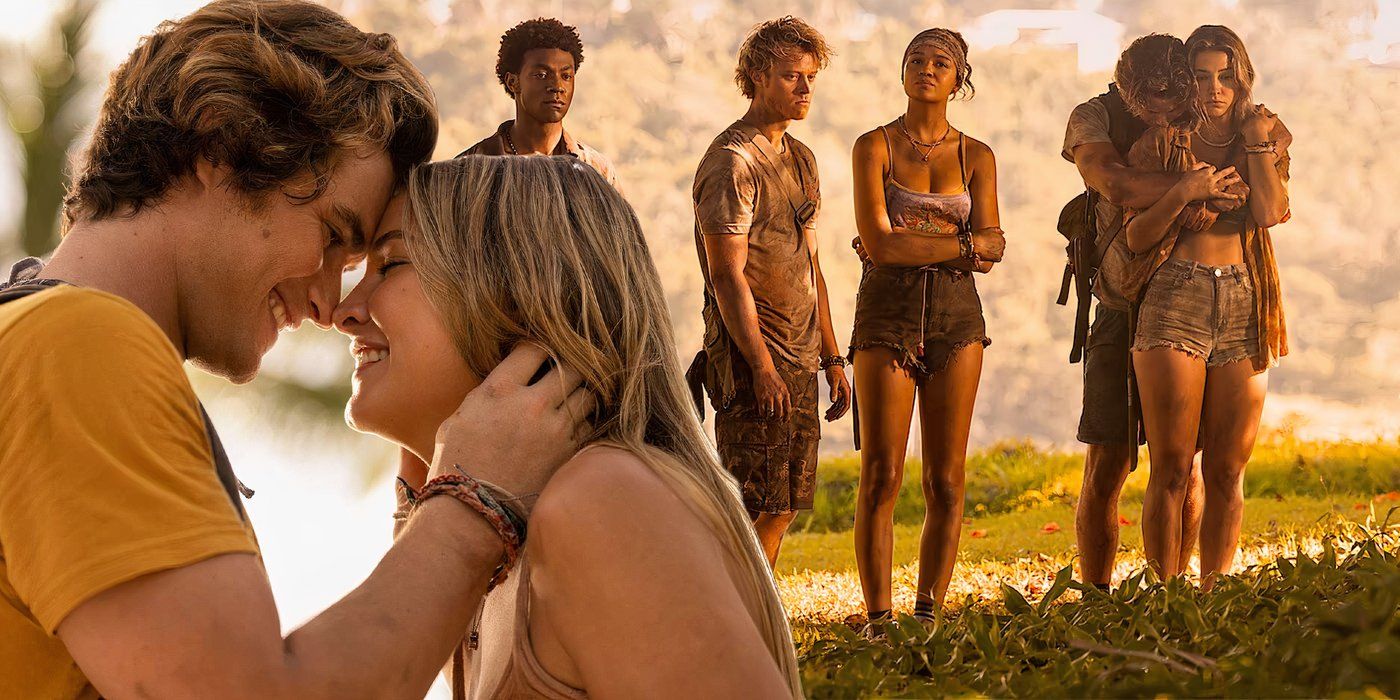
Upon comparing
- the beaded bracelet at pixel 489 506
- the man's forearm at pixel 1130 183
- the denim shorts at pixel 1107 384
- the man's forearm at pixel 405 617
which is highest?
the man's forearm at pixel 1130 183

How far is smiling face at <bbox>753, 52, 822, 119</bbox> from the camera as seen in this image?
21.9 ft

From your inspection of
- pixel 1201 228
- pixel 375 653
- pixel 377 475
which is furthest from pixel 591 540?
pixel 377 475

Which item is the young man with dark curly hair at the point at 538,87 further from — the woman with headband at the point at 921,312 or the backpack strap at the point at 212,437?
the backpack strap at the point at 212,437

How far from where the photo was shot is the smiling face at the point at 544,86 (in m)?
6.70

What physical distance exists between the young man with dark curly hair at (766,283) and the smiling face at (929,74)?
17.8 inches

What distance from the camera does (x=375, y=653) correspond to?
69.9 inches

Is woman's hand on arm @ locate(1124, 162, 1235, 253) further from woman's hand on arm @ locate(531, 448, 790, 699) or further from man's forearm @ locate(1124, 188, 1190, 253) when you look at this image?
woman's hand on arm @ locate(531, 448, 790, 699)

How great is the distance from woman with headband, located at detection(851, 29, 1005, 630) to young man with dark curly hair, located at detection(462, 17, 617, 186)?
1.33 m

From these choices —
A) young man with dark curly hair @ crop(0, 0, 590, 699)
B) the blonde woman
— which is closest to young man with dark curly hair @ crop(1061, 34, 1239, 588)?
the blonde woman

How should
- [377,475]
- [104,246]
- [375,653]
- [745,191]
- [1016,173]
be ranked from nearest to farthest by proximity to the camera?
[375,653]
[104,246]
[745,191]
[377,475]
[1016,173]

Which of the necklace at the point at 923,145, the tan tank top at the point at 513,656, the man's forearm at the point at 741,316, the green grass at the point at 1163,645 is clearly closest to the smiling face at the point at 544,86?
the man's forearm at the point at 741,316

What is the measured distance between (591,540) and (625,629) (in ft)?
0.42

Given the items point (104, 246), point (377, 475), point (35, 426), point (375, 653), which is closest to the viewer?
point (35, 426)

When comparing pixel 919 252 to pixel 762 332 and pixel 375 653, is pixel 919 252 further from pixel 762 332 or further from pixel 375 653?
pixel 375 653
